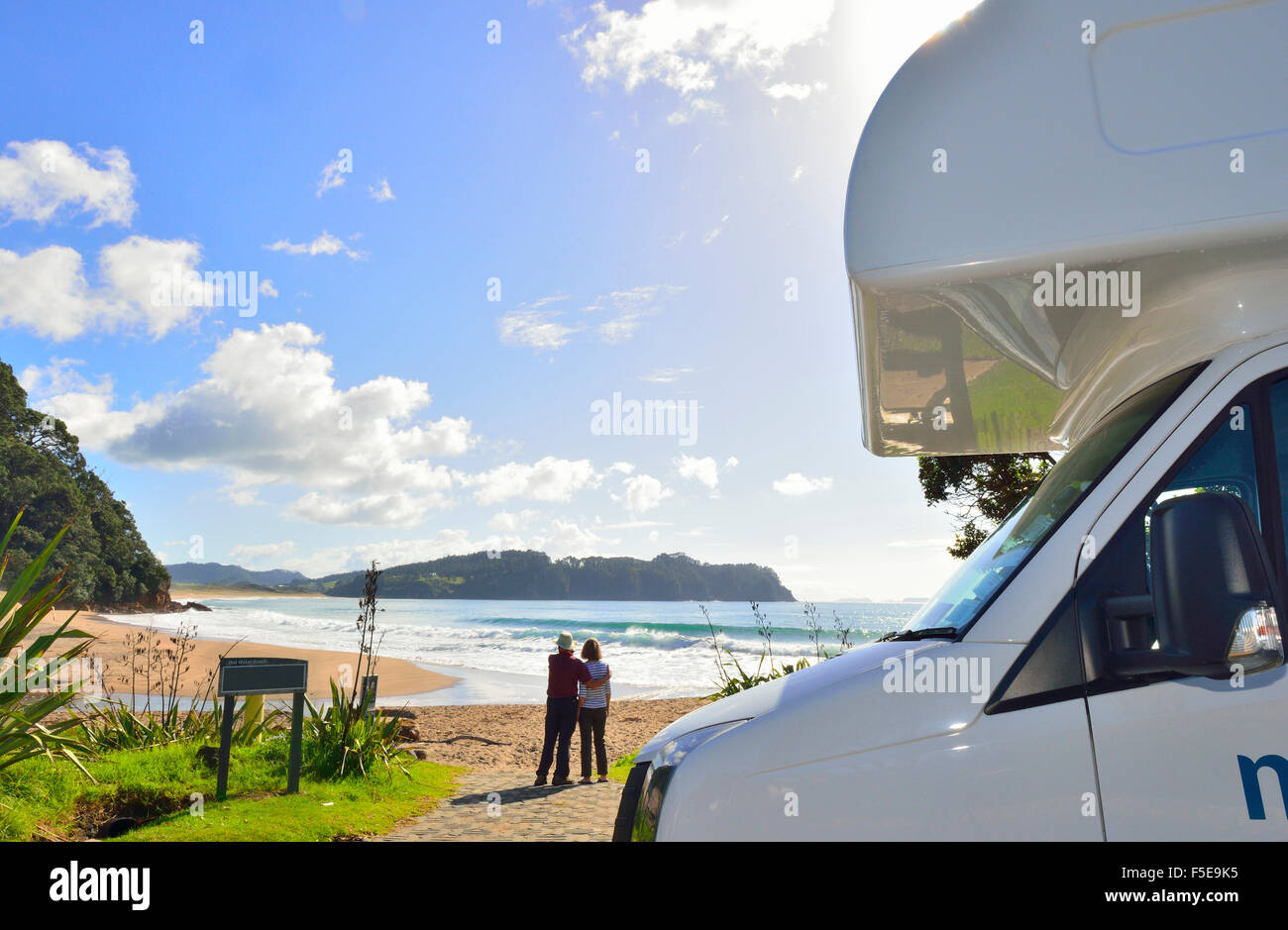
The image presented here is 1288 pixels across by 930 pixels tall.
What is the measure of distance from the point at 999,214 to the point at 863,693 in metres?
1.31

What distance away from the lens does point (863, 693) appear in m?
2.00

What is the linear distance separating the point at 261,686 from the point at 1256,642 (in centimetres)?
806

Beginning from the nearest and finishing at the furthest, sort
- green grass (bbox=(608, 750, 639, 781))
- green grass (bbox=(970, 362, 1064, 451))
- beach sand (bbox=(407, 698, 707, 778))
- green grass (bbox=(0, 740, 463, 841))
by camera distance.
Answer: green grass (bbox=(970, 362, 1064, 451)), green grass (bbox=(0, 740, 463, 841)), green grass (bbox=(608, 750, 639, 781)), beach sand (bbox=(407, 698, 707, 778))

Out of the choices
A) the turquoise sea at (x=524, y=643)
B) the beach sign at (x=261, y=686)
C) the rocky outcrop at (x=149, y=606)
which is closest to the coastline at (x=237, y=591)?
the rocky outcrop at (x=149, y=606)

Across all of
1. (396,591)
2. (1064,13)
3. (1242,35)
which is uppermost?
(1064,13)

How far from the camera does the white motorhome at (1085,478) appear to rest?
1.81 meters

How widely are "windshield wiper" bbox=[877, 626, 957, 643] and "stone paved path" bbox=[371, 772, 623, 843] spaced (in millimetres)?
5460

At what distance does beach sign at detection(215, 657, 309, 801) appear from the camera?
25.1ft

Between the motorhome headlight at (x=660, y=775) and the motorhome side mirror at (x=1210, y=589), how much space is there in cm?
100

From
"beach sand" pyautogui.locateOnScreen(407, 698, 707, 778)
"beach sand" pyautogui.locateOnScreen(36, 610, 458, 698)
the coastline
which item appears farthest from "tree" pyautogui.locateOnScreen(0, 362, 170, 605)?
the coastline

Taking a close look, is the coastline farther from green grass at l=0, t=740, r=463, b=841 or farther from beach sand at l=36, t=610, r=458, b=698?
green grass at l=0, t=740, r=463, b=841

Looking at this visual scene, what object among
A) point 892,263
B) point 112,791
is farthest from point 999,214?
point 112,791

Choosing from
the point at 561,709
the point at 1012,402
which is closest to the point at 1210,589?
the point at 1012,402
